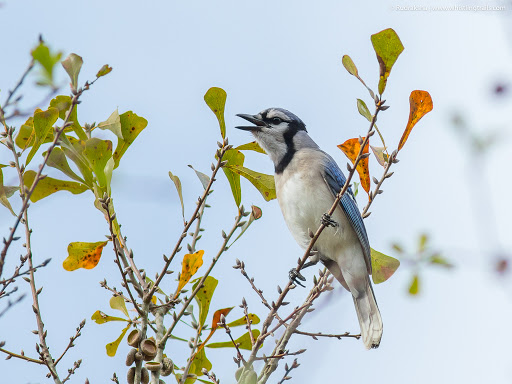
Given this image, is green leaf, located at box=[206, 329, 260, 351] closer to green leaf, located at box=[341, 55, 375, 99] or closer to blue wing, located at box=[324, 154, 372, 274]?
green leaf, located at box=[341, 55, 375, 99]

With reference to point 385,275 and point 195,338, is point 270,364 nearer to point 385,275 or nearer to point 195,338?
point 195,338

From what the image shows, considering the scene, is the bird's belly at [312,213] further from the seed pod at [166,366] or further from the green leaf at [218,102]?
the seed pod at [166,366]

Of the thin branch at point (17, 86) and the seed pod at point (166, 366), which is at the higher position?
the thin branch at point (17, 86)

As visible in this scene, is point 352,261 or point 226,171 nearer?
point 226,171

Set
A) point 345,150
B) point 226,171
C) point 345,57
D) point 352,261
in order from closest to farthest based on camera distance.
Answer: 1. point 345,57
2. point 226,171
3. point 345,150
4. point 352,261

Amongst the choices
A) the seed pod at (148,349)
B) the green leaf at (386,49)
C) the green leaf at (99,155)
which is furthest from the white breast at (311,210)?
the seed pod at (148,349)

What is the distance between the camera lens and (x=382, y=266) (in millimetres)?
3256

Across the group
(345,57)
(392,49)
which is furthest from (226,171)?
(392,49)

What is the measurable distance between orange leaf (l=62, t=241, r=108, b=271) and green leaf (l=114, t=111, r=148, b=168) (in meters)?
0.35

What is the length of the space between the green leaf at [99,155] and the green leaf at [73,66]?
0.26m

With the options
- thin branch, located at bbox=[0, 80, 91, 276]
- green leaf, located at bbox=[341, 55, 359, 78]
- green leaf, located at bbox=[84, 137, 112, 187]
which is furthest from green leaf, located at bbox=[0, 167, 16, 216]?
green leaf, located at bbox=[341, 55, 359, 78]

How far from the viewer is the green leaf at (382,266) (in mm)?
3234

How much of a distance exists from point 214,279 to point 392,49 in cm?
115

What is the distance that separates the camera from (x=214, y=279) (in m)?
2.65
